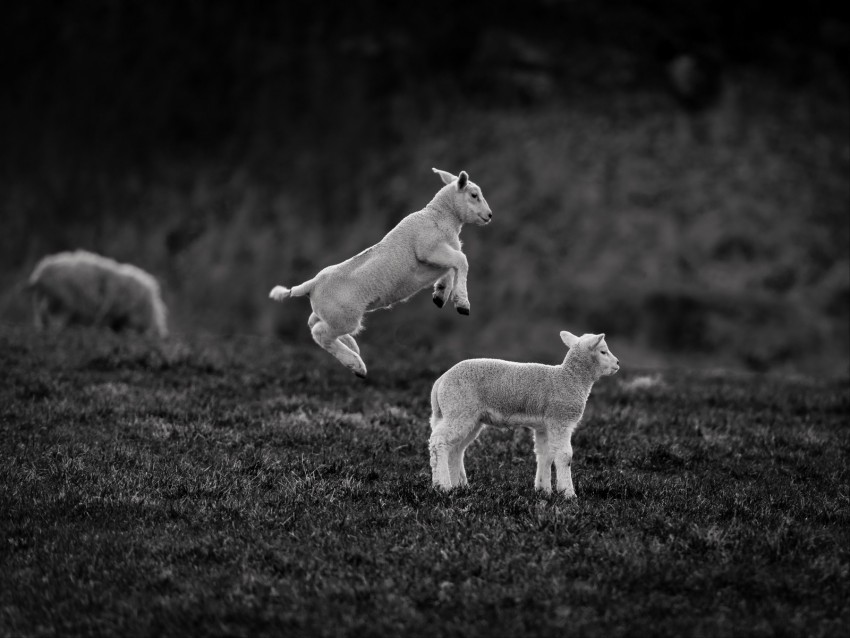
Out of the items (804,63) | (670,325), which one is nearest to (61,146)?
(670,325)

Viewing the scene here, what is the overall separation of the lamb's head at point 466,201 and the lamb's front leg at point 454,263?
0.45 m

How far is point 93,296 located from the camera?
2222 centimetres

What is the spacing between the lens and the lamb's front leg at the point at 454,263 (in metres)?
9.05

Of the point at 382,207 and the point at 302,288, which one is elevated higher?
the point at 382,207

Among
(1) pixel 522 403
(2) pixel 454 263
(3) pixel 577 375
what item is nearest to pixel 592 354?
(3) pixel 577 375

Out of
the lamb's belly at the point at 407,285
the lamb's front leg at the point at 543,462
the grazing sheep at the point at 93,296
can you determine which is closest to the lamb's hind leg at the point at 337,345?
the lamb's belly at the point at 407,285

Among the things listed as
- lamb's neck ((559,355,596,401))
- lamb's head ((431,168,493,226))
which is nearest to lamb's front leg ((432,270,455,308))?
lamb's head ((431,168,493,226))

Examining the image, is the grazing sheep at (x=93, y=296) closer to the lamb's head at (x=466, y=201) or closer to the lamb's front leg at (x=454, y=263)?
the lamb's head at (x=466, y=201)

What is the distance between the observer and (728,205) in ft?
146

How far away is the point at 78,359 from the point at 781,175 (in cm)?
3897

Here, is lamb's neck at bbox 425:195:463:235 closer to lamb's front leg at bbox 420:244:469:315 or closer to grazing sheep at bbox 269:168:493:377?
grazing sheep at bbox 269:168:493:377

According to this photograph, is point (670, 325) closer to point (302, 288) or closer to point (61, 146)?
point (302, 288)

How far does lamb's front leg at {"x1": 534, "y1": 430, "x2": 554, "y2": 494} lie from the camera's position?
381 inches

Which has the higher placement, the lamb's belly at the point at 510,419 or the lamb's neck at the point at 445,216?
the lamb's neck at the point at 445,216
